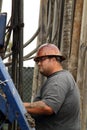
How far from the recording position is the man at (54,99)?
3777mm

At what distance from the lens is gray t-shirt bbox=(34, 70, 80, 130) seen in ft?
12.5

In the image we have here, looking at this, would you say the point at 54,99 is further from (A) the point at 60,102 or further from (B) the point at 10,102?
(B) the point at 10,102

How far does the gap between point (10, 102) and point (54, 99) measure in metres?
0.64

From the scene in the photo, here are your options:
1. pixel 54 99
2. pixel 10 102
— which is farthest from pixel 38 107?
pixel 10 102

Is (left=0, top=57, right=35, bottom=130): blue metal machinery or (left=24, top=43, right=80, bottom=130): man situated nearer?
(left=0, top=57, right=35, bottom=130): blue metal machinery

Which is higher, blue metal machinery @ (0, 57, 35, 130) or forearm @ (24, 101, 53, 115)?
blue metal machinery @ (0, 57, 35, 130)

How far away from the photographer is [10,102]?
10.6 feet

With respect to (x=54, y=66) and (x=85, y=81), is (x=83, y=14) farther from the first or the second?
(x=54, y=66)

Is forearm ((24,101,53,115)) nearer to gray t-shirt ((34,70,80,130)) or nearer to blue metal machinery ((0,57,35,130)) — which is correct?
gray t-shirt ((34,70,80,130))

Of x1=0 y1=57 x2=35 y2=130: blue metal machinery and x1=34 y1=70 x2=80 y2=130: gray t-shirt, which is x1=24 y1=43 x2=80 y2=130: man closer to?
x1=34 y1=70 x2=80 y2=130: gray t-shirt

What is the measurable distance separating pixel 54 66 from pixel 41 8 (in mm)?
1665

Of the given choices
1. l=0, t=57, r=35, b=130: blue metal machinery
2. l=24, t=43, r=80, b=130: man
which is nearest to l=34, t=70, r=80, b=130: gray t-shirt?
l=24, t=43, r=80, b=130: man

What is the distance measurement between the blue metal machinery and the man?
0.45 m

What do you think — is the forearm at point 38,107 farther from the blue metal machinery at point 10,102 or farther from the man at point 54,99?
the blue metal machinery at point 10,102
